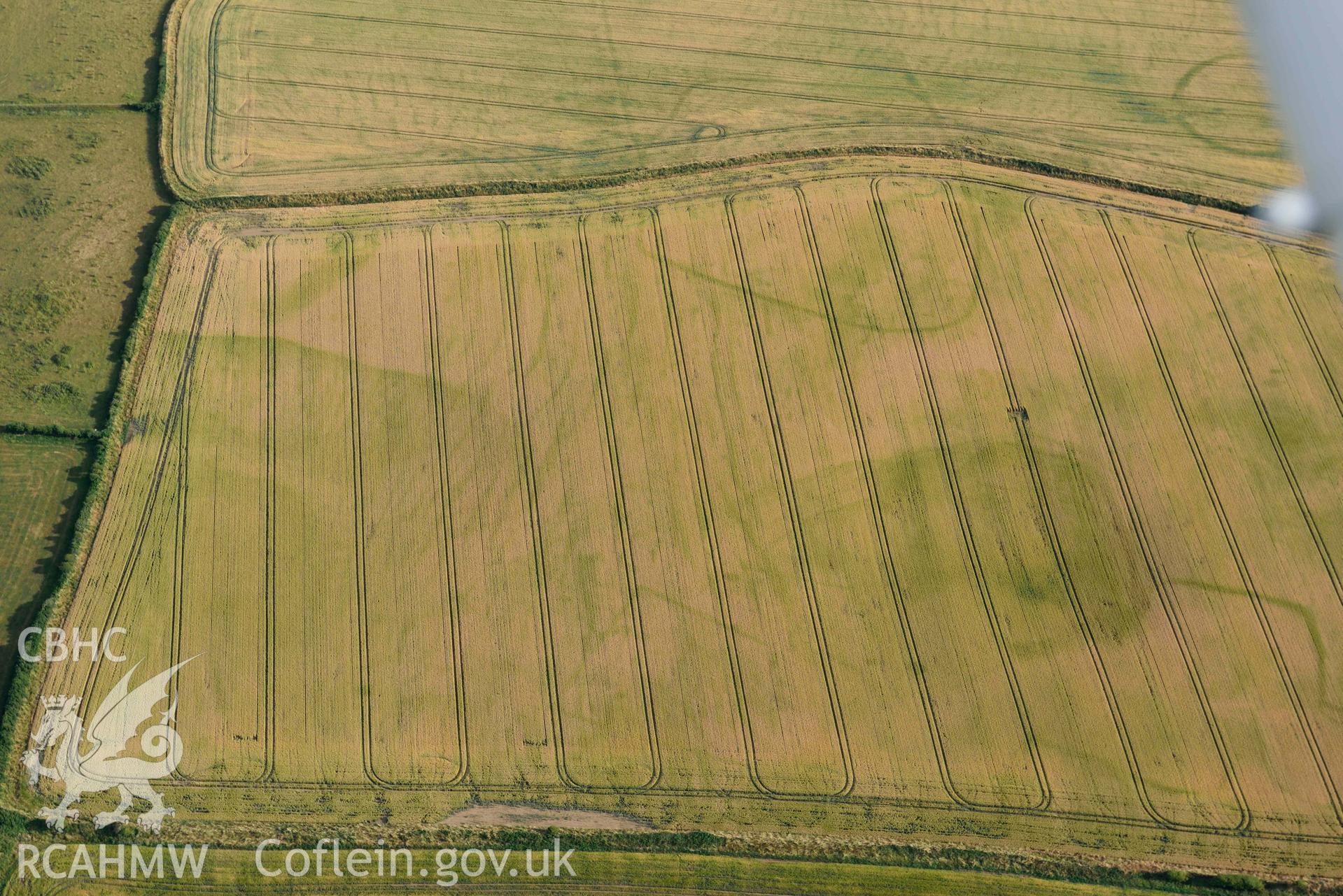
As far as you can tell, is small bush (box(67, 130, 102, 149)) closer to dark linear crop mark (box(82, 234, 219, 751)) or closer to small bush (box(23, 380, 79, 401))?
dark linear crop mark (box(82, 234, 219, 751))

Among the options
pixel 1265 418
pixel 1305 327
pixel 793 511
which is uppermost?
pixel 1305 327

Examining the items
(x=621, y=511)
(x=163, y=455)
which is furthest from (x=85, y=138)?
(x=621, y=511)

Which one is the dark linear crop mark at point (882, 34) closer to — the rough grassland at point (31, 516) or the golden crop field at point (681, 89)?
the golden crop field at point (681, 89)

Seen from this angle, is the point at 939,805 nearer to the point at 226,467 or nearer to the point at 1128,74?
the point at 226,467

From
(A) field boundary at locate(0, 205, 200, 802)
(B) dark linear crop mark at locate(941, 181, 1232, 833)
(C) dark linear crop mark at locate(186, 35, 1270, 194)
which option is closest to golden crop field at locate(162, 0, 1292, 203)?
(C) dark linear crop mark at locate(186, 35, 1270, 194)

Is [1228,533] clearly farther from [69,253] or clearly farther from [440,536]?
[69,253]

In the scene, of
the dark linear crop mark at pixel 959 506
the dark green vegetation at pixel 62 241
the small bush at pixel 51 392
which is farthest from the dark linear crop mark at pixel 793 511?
the small bush at pixel 51 392
